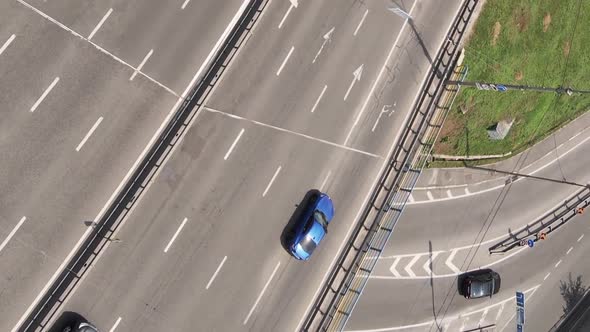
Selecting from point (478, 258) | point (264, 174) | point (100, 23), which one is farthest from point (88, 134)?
point (478, 258)

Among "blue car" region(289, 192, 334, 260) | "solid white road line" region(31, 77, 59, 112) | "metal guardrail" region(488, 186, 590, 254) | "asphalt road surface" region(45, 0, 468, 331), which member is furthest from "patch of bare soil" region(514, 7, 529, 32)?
"solid white road line" region(31, 77, 59, 112)

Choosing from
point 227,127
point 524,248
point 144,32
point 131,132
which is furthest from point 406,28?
point 524,248

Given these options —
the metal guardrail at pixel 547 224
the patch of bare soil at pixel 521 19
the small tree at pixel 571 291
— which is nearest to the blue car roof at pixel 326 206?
the metal guardrail at pixel 547 224

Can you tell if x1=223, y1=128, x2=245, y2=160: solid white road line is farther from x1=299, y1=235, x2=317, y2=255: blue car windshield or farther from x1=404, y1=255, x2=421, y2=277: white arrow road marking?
x1=404, y1=255, x2=421, y2=277: white arrow road marking

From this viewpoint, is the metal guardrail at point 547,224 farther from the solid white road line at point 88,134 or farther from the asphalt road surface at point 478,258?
the solid white road line at point 88,134

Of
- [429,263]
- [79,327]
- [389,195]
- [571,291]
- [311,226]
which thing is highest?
[571,291]

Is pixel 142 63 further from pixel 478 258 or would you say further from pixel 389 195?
pixel 478 258
